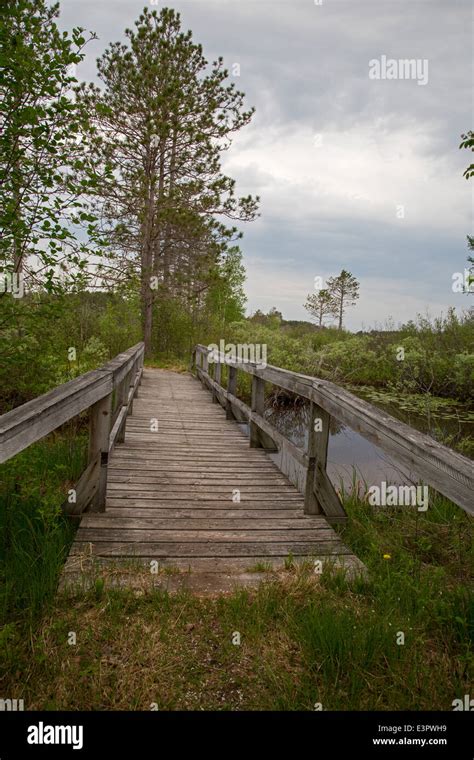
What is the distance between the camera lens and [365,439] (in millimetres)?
7395

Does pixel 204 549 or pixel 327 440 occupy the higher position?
pixel 327 440

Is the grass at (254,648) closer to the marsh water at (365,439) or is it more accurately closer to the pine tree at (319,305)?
the marsh water at (365,439)

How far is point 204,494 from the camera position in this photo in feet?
13.3

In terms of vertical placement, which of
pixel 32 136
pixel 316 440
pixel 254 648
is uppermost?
pixel 32 136

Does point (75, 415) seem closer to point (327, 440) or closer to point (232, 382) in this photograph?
point (327, 440)

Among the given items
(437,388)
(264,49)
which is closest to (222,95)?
(264,49)

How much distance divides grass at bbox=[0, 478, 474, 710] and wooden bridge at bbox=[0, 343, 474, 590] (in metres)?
0.28

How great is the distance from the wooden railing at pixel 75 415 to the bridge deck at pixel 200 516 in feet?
0.61

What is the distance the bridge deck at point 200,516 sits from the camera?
2.81m

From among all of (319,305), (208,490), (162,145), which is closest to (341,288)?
(319,305)

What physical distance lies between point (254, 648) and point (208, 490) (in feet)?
7.21

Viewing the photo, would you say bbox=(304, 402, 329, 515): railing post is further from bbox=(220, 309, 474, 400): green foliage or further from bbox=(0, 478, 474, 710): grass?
bbox=(220, 309, 474, 400): green foliage

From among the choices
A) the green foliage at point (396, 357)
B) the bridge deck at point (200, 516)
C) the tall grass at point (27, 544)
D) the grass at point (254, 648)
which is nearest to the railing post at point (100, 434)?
the tall grass at point (27, 544)

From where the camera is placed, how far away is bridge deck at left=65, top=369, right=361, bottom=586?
281 centimetres
